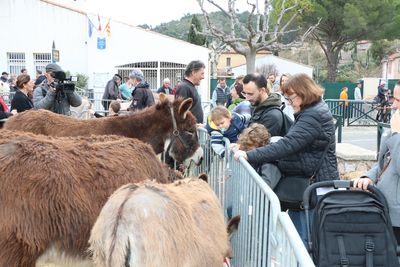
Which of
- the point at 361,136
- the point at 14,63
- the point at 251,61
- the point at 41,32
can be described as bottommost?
the point at 361,136

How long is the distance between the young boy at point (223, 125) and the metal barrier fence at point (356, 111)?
54.0ft

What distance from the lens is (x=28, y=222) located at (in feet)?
9.90

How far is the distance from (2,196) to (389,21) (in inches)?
1886

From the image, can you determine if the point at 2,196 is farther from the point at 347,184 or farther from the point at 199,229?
the point at 347,184

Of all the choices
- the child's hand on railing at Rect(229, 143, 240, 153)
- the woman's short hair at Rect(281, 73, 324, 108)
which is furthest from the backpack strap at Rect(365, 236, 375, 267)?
the child's hand on railing at Rect(229, 143, 240, 153)

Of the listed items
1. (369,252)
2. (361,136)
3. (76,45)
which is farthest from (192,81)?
(76,45)

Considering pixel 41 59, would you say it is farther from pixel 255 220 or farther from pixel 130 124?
pixel 255 220

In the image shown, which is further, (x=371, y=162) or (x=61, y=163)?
(x=371, y=162)

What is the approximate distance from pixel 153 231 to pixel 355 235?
1.48 meters

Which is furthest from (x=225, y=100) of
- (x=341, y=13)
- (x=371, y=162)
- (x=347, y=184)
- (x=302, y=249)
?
(x=341, y=13)

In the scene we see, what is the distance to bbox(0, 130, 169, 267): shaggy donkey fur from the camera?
9.80 ft

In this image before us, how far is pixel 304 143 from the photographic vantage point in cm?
400

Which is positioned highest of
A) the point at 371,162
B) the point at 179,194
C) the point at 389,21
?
the point at 389,21

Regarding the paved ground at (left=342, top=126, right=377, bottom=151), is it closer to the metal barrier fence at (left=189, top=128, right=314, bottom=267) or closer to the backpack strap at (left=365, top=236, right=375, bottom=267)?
the metal barrier fence at (left=189, top=128, right=314, bottom=267)
